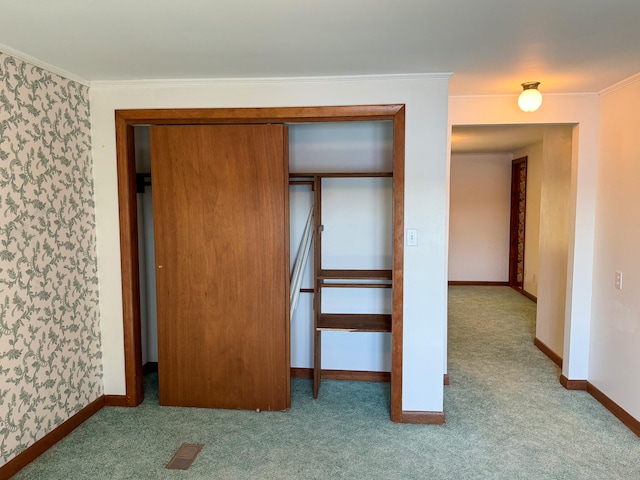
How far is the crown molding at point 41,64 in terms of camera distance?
214 centimetres

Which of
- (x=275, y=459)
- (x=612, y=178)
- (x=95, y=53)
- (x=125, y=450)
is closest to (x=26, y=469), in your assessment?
(x=125, y=450)

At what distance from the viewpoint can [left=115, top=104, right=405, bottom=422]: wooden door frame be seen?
2645 mm

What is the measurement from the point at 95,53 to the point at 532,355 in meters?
4.18

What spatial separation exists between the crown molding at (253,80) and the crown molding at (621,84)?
1.17 m

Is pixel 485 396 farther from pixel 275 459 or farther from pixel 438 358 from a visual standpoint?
pixel 275 459

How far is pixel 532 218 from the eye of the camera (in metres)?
6.20

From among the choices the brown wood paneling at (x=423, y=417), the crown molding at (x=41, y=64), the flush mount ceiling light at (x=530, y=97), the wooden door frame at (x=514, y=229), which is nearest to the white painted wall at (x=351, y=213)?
the brown wood paneling at (x=423, y=417)

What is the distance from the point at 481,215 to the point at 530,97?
15.1 feet

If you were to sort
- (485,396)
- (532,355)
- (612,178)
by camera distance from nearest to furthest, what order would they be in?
(612,178) → (485,396) → (532,355)

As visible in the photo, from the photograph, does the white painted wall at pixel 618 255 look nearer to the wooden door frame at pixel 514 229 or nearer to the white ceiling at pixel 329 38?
the white ceiling at pixel 329 38

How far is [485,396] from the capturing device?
3139mm

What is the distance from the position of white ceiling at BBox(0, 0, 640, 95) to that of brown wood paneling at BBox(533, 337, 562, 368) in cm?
233

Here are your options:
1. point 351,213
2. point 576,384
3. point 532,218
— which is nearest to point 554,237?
point 576,384

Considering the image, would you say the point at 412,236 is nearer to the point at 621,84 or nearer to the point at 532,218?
the point at 621,84
